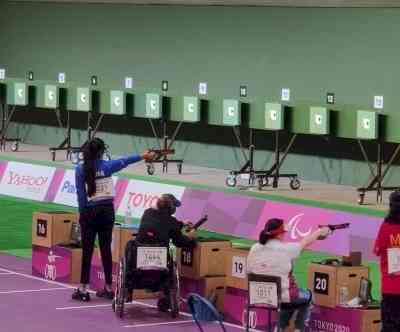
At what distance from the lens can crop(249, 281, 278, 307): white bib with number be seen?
36.9 feet

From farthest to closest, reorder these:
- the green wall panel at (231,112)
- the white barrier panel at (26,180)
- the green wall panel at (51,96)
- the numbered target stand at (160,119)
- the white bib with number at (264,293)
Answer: the green wall panel at (51,96), the numbered target stand at (160,119), the green wall panel at (231,112), the white barrier panel at (26,180), the white bib with number at (264,293)

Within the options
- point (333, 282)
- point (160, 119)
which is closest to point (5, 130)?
point (160, 119)

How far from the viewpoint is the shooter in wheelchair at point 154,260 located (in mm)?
12859

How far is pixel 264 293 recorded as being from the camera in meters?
11.3

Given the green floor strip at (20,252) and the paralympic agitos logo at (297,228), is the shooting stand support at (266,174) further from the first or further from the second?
the green floor strip at (20,252)

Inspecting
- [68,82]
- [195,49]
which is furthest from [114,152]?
[195,49]

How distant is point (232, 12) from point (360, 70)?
3524mm

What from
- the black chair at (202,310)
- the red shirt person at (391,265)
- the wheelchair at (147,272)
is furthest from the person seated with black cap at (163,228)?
the black chair at (202,310)

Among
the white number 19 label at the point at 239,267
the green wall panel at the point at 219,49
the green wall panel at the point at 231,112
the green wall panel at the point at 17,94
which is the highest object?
the green wall panel at the point at 219,49

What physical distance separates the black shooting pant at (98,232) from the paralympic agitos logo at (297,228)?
450 cm

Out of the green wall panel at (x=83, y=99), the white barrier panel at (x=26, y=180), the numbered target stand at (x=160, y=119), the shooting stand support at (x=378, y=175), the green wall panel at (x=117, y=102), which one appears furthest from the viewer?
the green wall panel at (x=83, y=99)

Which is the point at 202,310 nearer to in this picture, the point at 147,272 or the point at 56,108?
the point at 147,272

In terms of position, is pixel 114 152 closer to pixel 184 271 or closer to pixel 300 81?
pixel 300 81

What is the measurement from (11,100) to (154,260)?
15.8 metres
